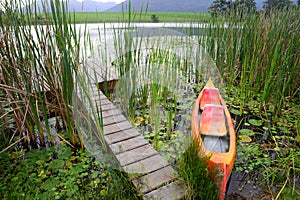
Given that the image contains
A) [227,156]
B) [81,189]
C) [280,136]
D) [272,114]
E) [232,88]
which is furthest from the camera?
[232,88]

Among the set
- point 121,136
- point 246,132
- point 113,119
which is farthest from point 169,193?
point 246,132

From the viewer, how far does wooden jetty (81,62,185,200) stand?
1500mm

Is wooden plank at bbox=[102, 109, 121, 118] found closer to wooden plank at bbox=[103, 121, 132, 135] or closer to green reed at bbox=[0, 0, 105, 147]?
wooden plank at bbox=[103, 121, 132, 135]

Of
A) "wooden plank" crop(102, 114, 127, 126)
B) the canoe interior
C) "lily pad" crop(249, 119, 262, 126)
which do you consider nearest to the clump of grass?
the canoe interior

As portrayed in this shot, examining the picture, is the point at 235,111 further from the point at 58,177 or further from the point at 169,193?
the point at 58,177

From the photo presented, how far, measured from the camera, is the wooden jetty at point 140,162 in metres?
1.50

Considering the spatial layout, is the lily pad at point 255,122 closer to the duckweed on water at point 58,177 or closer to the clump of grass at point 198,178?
the clump of grass at point 198,178

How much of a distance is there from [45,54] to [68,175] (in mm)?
958

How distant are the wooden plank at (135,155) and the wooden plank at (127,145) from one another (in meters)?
0.04

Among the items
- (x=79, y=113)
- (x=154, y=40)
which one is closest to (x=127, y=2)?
(x=154, y=40)

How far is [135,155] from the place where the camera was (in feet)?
5.82

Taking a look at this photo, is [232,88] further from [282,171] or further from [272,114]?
[282,171]

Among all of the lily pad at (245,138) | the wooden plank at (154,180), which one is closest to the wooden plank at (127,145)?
the wooden plank at (154,180)

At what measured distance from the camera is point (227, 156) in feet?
4.96
